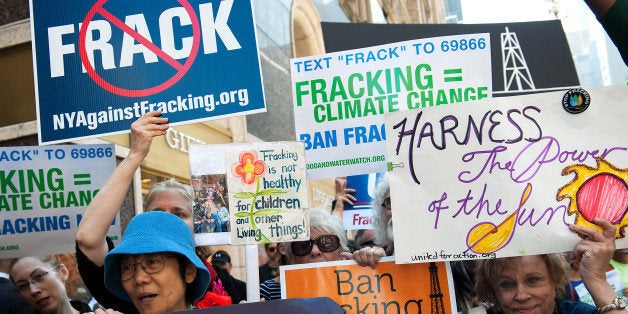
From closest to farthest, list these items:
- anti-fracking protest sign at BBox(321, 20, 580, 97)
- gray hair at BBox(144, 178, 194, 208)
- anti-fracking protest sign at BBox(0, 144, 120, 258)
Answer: gray hair at BBox(144, 178, 194, 208) < anti-fracking protest sign at BBox(0, 144, 120, 258) < anti-fracking protest sign at BBox(321, 20, 580, 97)

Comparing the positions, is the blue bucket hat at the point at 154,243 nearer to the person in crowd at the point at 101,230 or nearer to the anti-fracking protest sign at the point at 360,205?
the person in crowd at the point at 101,230

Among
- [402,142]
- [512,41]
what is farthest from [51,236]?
[512,41]

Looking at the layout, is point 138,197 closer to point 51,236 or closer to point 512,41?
point 51,236

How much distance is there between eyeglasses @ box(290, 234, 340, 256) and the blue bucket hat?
973 mm

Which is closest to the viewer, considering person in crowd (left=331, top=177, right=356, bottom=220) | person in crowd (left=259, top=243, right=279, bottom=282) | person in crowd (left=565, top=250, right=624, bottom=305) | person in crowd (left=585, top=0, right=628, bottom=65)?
person in crowd (left=585, top=0, right=628, bottom=65)

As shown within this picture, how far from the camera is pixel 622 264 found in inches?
158

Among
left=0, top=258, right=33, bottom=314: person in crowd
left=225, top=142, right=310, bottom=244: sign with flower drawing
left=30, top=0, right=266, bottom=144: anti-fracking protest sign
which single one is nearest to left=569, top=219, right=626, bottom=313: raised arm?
left=225, top=142, right=310, bottom=244: sign with flower drawing

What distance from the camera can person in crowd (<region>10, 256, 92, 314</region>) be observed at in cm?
395

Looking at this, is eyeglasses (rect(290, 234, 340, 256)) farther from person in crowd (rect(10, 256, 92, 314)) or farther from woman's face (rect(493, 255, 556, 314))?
person in crowd (rect(10, 256, 92, 314))

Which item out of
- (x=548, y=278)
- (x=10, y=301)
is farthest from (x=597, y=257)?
(x=10, y=301)

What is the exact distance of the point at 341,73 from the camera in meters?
3.81

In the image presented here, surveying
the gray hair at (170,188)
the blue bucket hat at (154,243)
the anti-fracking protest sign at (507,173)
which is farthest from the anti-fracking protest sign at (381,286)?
the gray hair at (170,188)

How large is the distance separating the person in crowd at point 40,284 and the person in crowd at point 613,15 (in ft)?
10.9

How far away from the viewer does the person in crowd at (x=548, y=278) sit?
2.52 m
